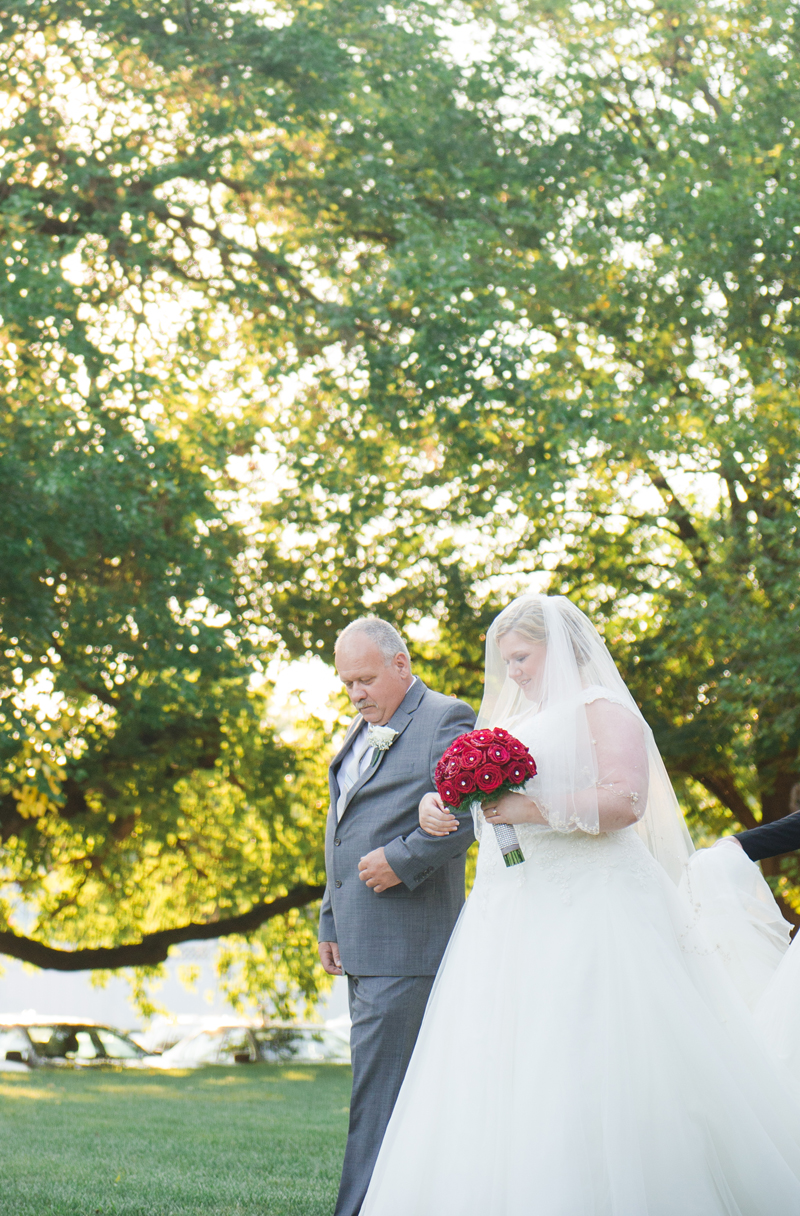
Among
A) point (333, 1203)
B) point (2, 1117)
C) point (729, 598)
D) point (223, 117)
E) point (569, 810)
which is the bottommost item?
point (2, 1117)

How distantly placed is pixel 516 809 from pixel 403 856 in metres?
0.58

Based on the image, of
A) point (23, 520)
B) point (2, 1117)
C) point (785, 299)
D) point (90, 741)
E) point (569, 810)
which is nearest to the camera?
point (569, 810)

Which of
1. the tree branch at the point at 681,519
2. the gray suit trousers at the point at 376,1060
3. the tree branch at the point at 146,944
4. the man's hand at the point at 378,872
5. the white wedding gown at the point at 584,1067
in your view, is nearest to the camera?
the white wedding gown at the point at 584,1067

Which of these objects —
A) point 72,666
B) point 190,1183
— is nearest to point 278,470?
point 72,666

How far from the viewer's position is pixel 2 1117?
9.37 meters

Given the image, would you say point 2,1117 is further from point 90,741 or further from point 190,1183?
point 90,741

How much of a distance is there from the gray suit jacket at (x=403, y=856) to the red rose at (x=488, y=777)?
1.80 feet

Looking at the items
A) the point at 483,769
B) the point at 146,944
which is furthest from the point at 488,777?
the point at 146,944

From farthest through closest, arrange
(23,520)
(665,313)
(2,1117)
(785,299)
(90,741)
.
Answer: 1. (90,741)
2. (665,313)
3. (785,299)
4. (23,520)
5. (2,1117)

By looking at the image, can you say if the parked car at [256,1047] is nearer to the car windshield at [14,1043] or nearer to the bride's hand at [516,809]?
the car windshield at [14,1043]

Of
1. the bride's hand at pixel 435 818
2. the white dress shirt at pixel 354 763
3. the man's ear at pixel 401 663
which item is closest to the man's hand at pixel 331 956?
the white dress shirt at pixel 354 763

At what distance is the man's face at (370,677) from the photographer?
449cm

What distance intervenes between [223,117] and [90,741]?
25.2ft

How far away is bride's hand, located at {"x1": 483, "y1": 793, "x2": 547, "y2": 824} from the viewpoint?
3.81 meters
